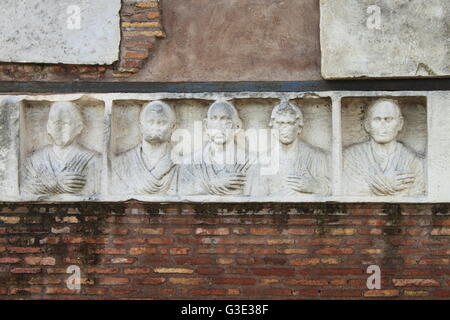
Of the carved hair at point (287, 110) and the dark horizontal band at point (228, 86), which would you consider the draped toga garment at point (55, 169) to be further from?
the carved hair at point (287, 110)

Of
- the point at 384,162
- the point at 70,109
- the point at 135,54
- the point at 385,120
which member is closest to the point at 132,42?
the point at 135,54

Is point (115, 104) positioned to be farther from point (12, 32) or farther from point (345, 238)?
point (345, 238)

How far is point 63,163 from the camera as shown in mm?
6012

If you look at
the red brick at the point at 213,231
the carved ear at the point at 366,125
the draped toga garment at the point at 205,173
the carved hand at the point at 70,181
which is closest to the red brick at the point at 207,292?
the red brick at the point at 213,231

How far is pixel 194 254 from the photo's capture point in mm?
5930

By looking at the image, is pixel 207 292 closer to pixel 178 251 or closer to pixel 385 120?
pixel 178 251

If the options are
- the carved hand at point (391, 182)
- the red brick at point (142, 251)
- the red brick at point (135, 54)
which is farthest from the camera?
the red brick at point (135, 54)

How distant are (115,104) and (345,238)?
1886 mm

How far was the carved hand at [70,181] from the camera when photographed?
5949 millimetres

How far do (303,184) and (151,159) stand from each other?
1.09 m

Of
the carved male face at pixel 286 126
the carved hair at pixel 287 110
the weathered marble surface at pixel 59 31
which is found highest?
the weathered marble surface at pixel 59 31

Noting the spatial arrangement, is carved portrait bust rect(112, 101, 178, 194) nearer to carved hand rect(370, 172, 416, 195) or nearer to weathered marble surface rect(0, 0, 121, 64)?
weathered marble surface rect(0, 0, 121, 64)

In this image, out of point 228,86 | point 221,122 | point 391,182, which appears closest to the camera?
point 391,182

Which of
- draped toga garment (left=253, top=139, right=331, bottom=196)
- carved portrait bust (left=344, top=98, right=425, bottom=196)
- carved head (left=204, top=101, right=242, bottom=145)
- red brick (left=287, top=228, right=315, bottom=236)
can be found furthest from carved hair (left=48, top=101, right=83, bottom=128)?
carved portrait bust (left=344, top=98, right=425, bottom=196)
